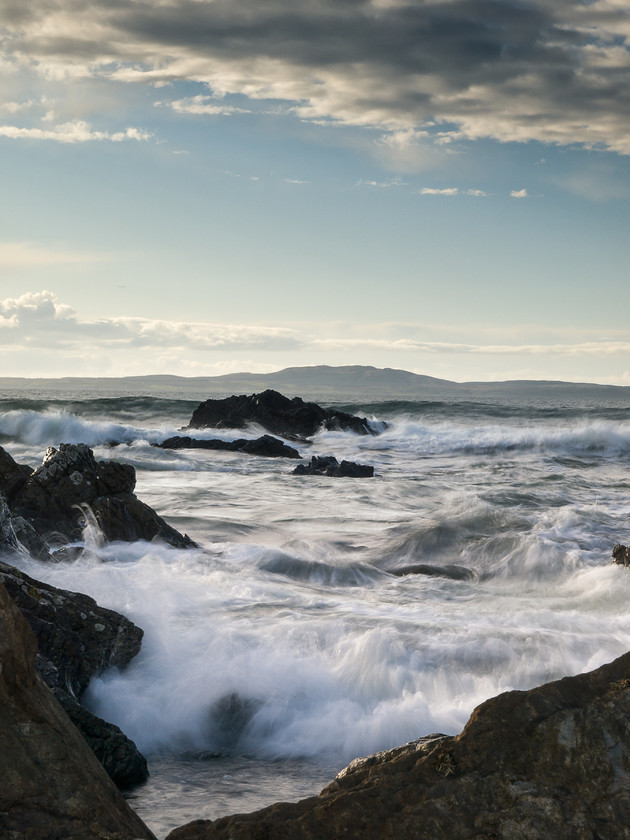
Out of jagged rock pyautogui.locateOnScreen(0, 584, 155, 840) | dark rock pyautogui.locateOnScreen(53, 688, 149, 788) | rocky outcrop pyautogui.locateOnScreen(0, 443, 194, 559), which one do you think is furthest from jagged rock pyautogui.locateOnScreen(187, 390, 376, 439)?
jagged rock pyautogui.locateOnScreen(0, 584, 155, 840)

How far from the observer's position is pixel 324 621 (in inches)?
287

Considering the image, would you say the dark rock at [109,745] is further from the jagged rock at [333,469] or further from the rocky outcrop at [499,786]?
the jagged rock at [333,469]

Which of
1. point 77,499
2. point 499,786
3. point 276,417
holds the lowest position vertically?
point 77,499

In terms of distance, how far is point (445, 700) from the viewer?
19.6 feet

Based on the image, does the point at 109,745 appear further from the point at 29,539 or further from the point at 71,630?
the point at 29,539

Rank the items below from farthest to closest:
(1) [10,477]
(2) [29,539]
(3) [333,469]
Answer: (3) [333,469] → (1) [10,477] → (2) [29,539]

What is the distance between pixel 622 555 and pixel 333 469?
12.7 metres

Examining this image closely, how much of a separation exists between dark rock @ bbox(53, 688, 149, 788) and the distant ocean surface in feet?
0.38

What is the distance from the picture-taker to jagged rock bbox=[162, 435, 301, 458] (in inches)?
1107

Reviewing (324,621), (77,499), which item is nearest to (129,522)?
(77,499)

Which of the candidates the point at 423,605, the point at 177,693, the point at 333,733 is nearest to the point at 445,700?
the point at 333,733

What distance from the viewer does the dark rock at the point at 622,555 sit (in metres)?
9.99

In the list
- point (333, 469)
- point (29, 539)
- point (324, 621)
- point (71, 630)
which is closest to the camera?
point (71, 630)

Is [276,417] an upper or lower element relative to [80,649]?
upper
